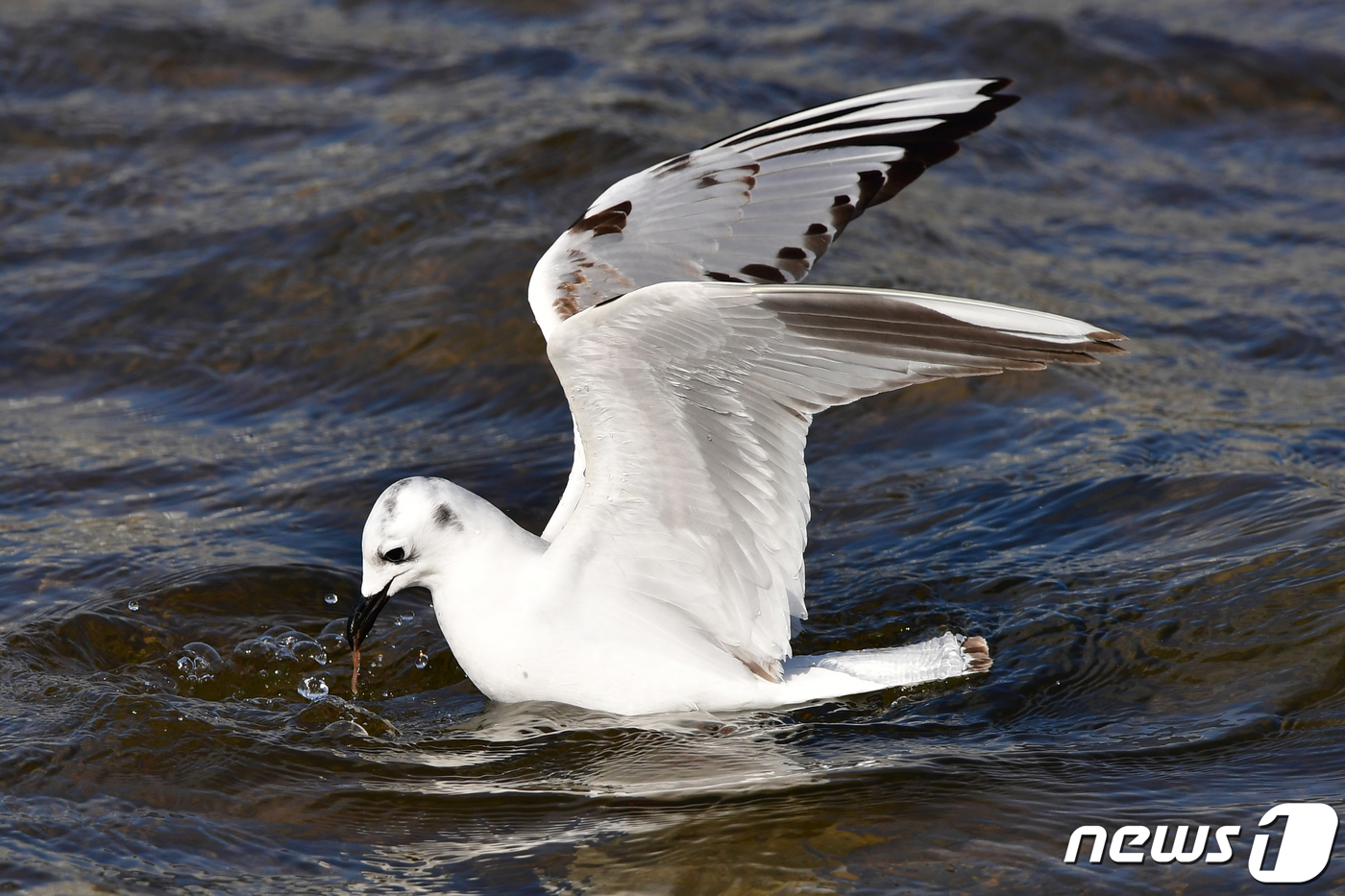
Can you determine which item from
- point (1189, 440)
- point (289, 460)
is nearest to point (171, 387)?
point (289, 460)

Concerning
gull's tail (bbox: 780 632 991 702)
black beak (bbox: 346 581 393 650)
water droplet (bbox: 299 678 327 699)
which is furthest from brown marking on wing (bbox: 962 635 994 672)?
water droplet (bbox: 299 678 327 699)

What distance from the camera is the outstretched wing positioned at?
3980 mm

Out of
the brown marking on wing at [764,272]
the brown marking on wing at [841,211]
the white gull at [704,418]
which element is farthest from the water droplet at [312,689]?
the brown marking on wing at [841,211]

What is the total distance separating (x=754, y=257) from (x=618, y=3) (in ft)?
26.1

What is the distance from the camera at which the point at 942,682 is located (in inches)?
196

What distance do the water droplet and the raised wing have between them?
1.59 m

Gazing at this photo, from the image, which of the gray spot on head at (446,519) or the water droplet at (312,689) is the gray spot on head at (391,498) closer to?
the gray spot on head at (446,519)

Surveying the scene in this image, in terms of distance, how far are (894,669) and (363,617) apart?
68.9 inches

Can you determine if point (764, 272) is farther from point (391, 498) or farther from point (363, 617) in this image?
point (363, 617)

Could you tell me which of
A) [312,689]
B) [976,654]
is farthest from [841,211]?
[312,689]

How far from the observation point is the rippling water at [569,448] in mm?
4266

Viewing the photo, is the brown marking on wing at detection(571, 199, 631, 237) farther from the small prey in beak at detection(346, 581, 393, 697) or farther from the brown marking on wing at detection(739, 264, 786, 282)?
the small prey in beak at detection(346, 581, 393, 697)

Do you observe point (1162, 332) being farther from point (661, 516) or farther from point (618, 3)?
point (618, 3)

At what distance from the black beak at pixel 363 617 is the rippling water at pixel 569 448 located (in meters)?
0.26
